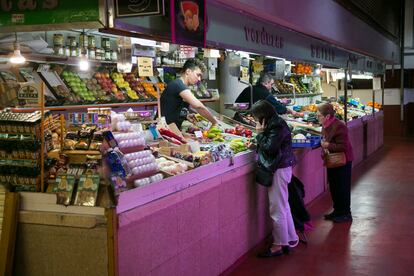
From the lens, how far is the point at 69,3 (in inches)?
144

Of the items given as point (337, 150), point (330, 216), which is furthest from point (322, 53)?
point (330, 216)

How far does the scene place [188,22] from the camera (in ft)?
15.1

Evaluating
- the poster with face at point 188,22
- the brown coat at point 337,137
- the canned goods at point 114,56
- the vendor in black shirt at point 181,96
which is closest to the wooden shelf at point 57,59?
the canned goods at point 114,56

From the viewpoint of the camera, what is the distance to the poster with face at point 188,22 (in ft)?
14.5

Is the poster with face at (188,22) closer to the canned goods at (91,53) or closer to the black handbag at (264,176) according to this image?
the black handbag at (264,176)

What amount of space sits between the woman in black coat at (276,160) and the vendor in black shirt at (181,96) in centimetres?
104

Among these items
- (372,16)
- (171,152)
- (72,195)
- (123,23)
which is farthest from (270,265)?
(372,16)

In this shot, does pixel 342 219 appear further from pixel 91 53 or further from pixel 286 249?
pixel 91 53

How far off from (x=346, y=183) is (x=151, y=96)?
382cm

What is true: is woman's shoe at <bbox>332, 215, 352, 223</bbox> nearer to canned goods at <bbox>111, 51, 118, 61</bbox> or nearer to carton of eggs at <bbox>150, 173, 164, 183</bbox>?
carton of eggs at <bbox>150, 173, 164, 183</bbox>

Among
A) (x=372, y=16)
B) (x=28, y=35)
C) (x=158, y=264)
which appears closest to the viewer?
(x=158, y=264)

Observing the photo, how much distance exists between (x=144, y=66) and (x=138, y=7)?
2.07 metres

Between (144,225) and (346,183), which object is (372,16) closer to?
(346,183)

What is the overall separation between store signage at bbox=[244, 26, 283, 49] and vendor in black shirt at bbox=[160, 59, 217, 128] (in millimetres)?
730
